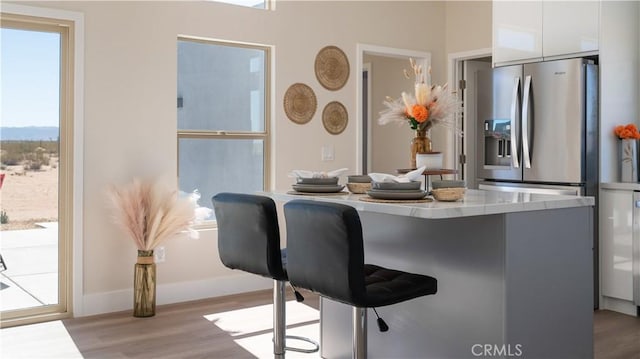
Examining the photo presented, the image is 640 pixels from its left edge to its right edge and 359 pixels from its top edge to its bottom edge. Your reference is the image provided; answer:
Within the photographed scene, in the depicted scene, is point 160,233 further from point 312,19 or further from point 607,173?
point 607,173

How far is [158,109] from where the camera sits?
471 cm

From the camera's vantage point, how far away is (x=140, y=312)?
4.40 metres

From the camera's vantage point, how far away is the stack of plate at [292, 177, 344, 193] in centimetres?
302

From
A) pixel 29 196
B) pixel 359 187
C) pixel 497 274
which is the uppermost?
pixel 359 187

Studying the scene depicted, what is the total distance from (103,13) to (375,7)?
2472mm

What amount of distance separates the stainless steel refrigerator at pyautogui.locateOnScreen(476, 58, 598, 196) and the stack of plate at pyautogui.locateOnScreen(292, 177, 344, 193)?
2219 millimetres

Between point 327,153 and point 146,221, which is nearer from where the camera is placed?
point 146,221

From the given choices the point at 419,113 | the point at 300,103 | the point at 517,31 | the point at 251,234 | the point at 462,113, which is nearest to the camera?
the point at 251,234

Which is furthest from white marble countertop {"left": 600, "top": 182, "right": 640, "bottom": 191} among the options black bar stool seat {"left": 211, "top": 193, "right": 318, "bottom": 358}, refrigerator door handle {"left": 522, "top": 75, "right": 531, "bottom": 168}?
black bar stool seat {"left": 211, "top": 193, "right": 318, "bottom": 358}

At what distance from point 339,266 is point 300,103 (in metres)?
3.29

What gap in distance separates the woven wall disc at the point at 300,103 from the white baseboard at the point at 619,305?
2.68 meters

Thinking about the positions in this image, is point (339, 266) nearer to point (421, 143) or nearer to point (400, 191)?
point (400, 191)

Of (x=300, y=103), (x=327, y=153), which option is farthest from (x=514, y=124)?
(x=300, y=103)

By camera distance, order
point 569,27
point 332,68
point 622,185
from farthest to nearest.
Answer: point 332,68 → point 569,27 → point 622,185
